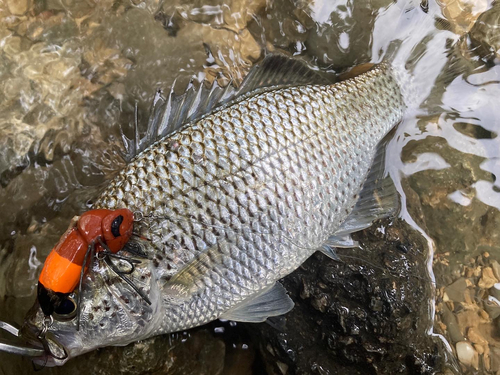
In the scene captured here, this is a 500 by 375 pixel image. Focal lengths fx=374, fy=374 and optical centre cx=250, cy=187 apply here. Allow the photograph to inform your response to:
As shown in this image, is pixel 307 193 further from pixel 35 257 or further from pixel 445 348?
pixel 35 257

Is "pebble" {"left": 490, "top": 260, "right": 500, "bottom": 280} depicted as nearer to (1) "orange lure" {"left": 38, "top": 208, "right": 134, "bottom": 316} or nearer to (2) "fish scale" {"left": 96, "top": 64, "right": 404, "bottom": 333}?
(2) "fish scale" {"left": 96, "top": 64, "right": 404, "bottom": 333}

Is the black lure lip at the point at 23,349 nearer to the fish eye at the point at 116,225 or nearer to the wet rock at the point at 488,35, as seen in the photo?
the fish eye at the point at 116,225

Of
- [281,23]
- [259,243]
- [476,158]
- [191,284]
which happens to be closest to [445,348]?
[476,158]

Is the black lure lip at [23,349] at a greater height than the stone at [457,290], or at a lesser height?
lesser

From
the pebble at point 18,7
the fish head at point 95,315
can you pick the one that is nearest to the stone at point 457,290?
the fish head at point 95,315

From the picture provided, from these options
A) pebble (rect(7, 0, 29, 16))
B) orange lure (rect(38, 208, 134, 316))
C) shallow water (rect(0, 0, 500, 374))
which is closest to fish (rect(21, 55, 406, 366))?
orange lure (rect(38, 208, 134, 316))
